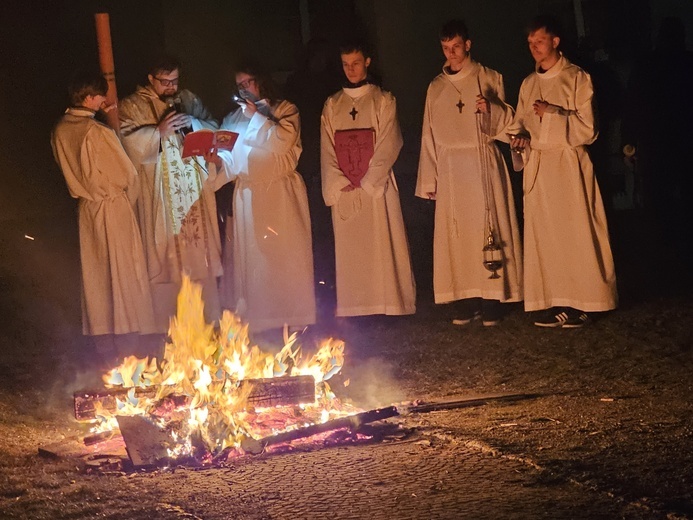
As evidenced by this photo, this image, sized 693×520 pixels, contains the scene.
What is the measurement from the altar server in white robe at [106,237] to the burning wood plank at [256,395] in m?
2.41

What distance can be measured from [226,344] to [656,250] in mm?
6692

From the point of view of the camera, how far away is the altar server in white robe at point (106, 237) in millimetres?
8945

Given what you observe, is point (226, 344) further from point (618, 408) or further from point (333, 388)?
point (618, 408)

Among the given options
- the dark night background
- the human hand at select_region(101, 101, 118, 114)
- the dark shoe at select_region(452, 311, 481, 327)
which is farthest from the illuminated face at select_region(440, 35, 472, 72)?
the human hand at select_region(101, 101, 118, 114)

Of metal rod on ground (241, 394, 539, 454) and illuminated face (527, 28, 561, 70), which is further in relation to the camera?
illuminated face (527, 28, 561, 70)

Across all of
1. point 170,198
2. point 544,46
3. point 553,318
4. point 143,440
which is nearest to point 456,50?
point 544,46

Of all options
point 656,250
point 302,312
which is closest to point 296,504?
point 302,312

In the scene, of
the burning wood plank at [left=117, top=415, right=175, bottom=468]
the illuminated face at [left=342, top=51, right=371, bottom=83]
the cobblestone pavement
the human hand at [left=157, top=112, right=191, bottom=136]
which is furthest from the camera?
the illuminated face at [left=342, top=51, right=371, bottom=83]

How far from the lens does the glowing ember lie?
6.16 m

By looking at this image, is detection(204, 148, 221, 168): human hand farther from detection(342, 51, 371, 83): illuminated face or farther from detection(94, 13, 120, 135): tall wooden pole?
detection(342, 51, 371, 83): illuminated face

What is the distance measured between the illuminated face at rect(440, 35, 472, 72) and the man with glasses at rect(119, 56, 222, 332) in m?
2.10

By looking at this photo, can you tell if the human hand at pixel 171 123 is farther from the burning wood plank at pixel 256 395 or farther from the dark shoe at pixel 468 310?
the burning wood plank at pixel 256 395

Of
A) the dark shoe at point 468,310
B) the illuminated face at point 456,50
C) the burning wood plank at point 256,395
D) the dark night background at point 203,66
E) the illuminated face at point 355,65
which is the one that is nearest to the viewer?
the burning wood plank at point 256,395

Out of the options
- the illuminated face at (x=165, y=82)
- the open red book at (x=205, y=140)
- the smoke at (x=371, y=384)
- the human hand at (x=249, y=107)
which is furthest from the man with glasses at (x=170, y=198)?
the smoke at (x=371, y=384)
